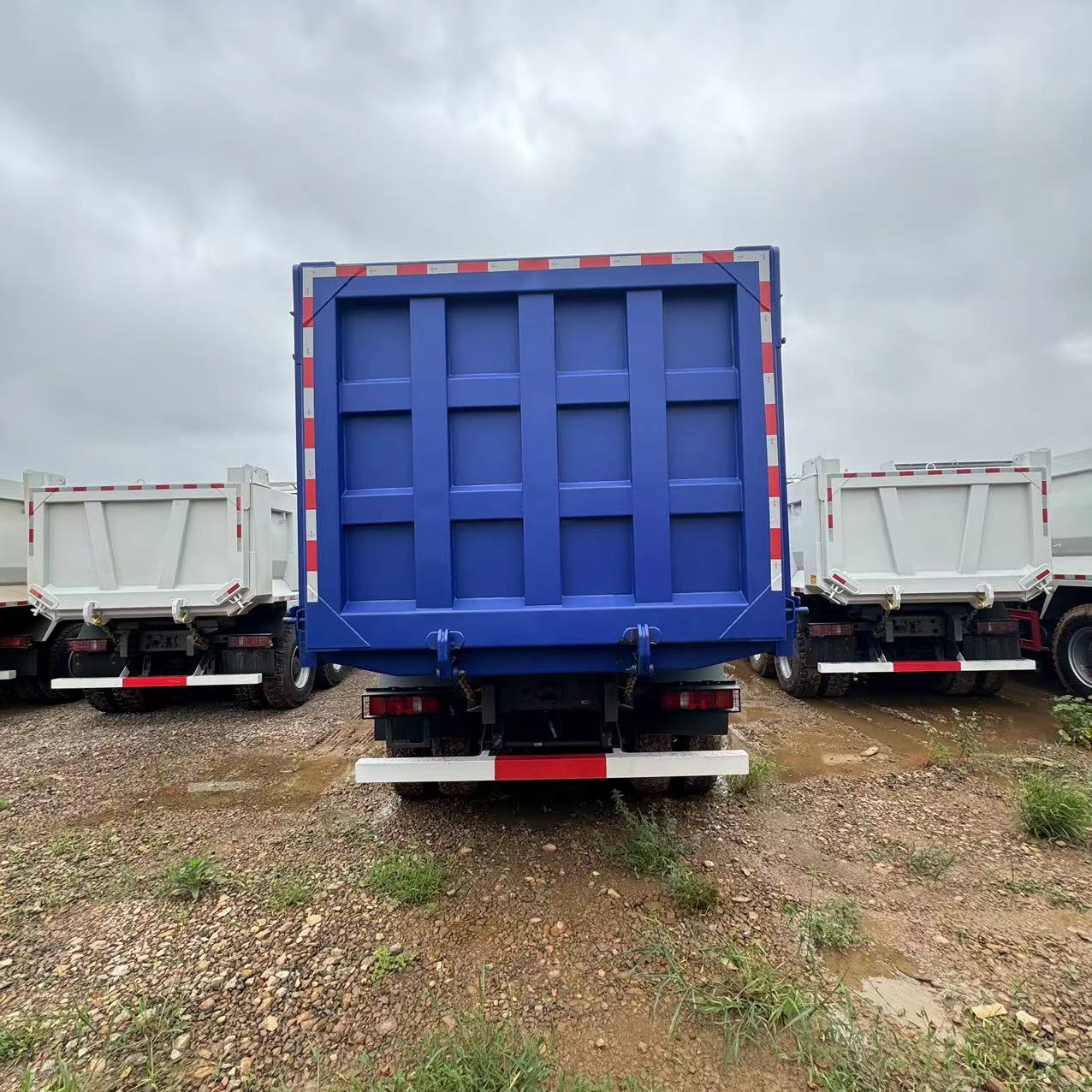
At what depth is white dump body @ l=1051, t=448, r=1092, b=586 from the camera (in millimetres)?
6434

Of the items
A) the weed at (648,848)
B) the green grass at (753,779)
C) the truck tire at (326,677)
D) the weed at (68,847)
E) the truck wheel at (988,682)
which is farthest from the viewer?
the truck tire at (326,677)

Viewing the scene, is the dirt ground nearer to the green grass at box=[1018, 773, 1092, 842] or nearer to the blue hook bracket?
the green grass at box=[1018, 773, 1092, 842]

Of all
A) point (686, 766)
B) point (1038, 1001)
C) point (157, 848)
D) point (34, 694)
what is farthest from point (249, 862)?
point (34, 694)

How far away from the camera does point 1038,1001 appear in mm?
2137

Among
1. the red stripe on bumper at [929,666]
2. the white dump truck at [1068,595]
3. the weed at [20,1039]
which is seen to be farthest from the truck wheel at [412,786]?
the white dump truck at [1068,595]

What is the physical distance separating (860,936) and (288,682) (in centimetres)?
601

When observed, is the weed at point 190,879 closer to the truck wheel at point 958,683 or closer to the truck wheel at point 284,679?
the truck wheel at point 284,679

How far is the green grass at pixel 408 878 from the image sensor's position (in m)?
2.81

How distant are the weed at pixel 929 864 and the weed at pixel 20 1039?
407 centimetres

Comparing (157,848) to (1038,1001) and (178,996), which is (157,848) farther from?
(1038,1001)

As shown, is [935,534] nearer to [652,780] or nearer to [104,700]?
[652,780]

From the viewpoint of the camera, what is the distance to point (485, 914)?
2705mm

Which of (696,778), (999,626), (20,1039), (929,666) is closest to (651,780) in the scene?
(696,778)

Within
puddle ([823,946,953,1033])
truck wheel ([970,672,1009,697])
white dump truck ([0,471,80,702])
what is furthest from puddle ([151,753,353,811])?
truck wheel ([970,672,1009,697])
